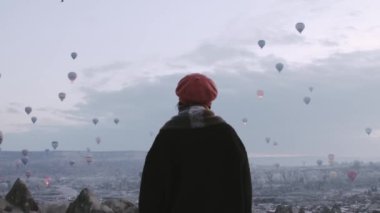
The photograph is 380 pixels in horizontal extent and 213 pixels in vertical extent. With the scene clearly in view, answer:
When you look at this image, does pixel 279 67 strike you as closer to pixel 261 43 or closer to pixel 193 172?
pixel 261 43

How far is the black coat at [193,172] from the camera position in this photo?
3389mm

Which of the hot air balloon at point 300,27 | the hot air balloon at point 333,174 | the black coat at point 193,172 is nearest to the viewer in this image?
the black coat at point 193,172

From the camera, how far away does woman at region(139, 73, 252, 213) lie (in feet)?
11.1

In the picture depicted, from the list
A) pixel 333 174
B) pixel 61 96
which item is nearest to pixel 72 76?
pixel 61 96

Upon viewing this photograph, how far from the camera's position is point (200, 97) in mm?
3473

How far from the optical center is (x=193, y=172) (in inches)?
134

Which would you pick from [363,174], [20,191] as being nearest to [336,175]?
[363,174]

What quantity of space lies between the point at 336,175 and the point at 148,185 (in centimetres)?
16036

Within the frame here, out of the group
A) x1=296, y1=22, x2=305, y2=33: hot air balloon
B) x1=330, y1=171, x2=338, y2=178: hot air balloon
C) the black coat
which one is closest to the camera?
the black coat

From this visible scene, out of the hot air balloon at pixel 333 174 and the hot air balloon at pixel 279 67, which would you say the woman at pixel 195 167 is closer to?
the hot air balloon at pixel 279 67

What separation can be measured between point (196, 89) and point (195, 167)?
1.55 feet

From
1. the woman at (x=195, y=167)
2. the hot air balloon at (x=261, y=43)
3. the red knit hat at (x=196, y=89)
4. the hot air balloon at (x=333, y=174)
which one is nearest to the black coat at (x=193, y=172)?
the woman at (x=195, y=167)

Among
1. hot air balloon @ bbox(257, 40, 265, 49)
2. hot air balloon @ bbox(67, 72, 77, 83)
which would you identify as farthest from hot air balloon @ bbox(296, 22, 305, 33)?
hot air balloon @ bbox(67, 72, 77, 83)

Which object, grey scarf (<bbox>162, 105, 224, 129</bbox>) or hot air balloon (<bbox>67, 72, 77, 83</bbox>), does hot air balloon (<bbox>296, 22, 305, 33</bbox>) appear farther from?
grey scarf (<bbox>162, 105, 224, 129</bbox>)
